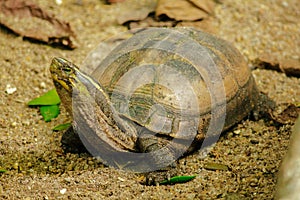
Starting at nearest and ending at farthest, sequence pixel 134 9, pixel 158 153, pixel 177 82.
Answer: pixel 158 153 → pixel 177 82 → pixel 134 9

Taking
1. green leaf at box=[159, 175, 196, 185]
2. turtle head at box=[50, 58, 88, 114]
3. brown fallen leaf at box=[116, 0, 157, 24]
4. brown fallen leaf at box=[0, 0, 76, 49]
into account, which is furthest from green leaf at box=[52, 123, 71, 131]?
brown fallen leaf at box=[116, 0, 157, 24]

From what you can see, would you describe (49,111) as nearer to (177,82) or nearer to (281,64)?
(177,82)

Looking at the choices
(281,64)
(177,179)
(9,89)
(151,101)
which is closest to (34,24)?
(9,89)

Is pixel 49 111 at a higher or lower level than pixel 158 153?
lower

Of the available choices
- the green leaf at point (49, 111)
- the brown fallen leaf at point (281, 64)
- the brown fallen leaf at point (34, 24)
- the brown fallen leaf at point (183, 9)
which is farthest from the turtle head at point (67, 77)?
the brown fallen leaf at point (281, 64)

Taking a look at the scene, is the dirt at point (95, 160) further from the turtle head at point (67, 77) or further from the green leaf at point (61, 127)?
the turtle head at point (67, 77)

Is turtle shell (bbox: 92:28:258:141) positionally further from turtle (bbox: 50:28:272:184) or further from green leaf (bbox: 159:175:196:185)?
green leaf (bbox: 159:175:196:185)
